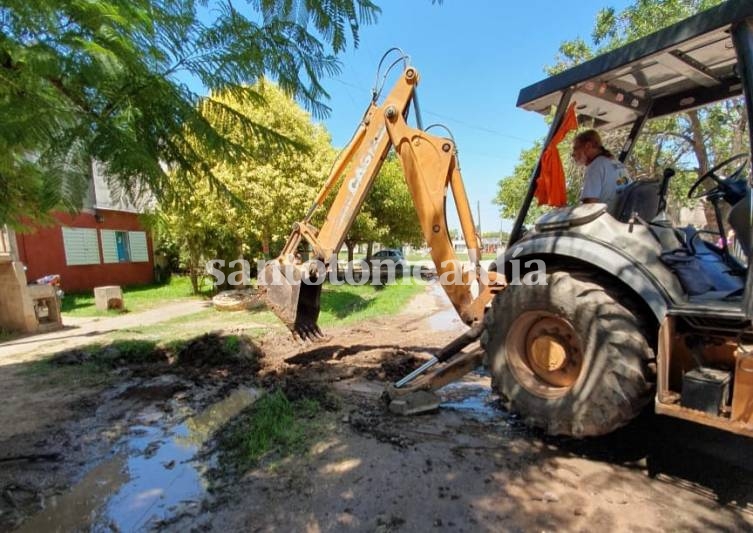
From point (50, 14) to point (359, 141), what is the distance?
3.63 metres

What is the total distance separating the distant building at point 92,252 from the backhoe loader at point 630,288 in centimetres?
1231

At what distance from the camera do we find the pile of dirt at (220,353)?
21.7 feet

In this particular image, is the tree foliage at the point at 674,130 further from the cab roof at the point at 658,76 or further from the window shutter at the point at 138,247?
the window shutter at the point at 138,247

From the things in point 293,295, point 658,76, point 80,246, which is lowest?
point 293,295

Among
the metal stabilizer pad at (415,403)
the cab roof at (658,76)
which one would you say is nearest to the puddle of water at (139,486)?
the metal stabilizer pad at (415,403)

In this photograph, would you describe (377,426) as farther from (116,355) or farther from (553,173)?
(116,355)

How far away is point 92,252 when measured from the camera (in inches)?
656

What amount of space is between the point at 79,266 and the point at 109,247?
1.74 metres

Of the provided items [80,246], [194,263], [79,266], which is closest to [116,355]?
[194,263]

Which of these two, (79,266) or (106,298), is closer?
(106,298)

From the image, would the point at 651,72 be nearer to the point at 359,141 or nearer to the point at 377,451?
the point at 359,141

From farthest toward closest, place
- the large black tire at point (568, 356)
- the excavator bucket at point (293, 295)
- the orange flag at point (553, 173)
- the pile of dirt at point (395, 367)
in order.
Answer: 1. the pile of dirt at point (395, 367)
2. the excavator bucket at point (293, 295)
3. the orange flag at point (553, 173)
4. the large black tire at point (568, 356)

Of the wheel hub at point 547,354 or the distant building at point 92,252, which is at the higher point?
the distant building at point 92,252

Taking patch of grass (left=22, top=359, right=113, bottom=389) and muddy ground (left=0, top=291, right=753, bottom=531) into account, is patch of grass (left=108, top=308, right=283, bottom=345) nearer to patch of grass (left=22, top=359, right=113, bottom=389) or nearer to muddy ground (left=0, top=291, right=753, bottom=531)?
patch of grass (left=22, top=359, right=113, bottom=389)
